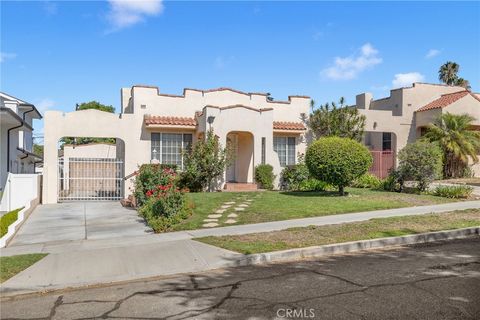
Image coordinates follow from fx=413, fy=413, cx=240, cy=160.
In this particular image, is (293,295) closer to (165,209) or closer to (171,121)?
(165,209)

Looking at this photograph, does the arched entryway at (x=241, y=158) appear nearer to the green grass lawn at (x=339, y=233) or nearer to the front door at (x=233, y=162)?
the front door at (x=233, y=162)

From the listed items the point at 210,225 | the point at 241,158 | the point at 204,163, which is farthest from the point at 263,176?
the point at 210,225

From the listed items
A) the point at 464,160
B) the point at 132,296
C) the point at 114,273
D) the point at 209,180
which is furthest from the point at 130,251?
the point at 464,160

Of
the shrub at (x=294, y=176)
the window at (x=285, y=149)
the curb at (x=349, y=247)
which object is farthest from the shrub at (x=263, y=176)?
the curb at (x=349, y=247)

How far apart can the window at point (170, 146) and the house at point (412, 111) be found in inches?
403

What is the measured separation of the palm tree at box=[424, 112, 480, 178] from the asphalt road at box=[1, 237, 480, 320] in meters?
17.3

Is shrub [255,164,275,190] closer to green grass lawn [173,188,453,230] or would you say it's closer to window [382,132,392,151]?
green grass lawn [173,188,453,230]

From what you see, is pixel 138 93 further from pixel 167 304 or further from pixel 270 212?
pixel 167 304

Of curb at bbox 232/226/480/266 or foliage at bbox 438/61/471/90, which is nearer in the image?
curb at bbox 232/226/480/266

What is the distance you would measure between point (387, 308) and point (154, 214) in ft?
26.9

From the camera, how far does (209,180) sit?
61.1 ft

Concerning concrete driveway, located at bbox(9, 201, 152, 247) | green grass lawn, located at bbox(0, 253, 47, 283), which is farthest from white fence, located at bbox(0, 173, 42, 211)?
green grass lawn, located at bbox(0, 253, 47, 283)

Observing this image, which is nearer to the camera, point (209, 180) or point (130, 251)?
point (130, 251)

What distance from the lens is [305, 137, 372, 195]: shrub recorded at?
15.3 m
